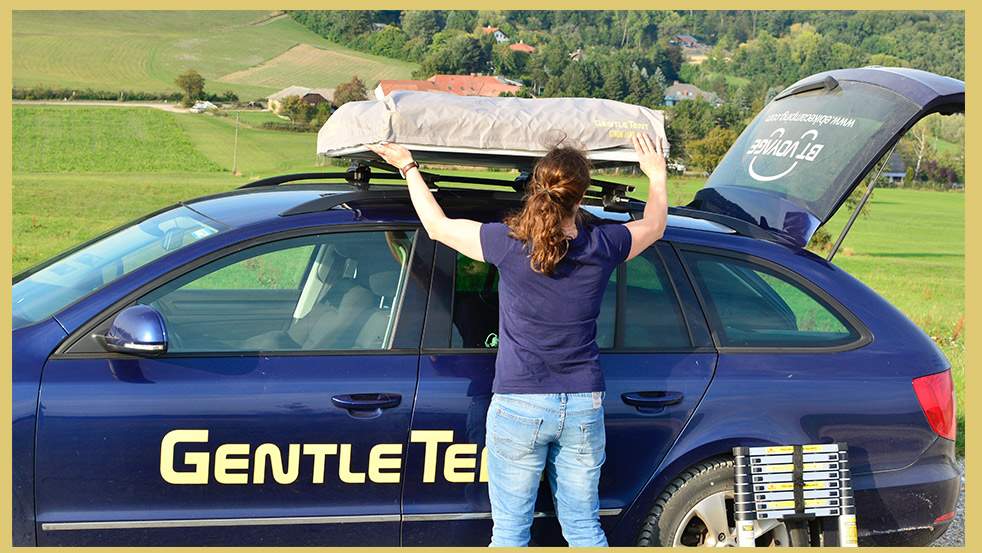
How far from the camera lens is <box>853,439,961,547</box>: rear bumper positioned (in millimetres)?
4117

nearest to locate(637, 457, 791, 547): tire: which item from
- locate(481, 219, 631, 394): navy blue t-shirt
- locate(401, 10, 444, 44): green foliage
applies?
locate(481, 219, 631, 394): navy blue t-shirt

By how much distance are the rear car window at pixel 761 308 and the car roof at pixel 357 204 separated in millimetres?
198

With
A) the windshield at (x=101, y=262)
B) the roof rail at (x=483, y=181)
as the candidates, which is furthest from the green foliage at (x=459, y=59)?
the windshield at (x=101, y=262)

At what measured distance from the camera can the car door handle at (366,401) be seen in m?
3.66

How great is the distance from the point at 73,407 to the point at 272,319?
33.5 inches

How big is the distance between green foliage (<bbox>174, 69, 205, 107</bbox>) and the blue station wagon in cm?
6015

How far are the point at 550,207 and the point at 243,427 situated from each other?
4.11ft

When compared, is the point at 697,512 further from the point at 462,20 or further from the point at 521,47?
the point at 462,20

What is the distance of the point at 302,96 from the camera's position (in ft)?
181

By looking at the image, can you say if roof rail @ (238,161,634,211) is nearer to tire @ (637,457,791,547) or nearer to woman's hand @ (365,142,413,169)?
woman's hand @ (365,142,413,169)

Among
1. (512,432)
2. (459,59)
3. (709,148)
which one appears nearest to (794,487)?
(512,432)

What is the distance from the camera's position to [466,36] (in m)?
56.3

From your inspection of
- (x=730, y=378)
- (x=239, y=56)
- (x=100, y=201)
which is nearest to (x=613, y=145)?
(x=730, y=378)

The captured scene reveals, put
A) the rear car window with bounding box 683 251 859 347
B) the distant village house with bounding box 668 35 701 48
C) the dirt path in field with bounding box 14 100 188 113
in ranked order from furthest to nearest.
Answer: the distant village house with bounding box 668 35 701 48 < the dirt path in field with bounding box 14 100 188 113 < the rear car window with bounding box 683 251 859 347
